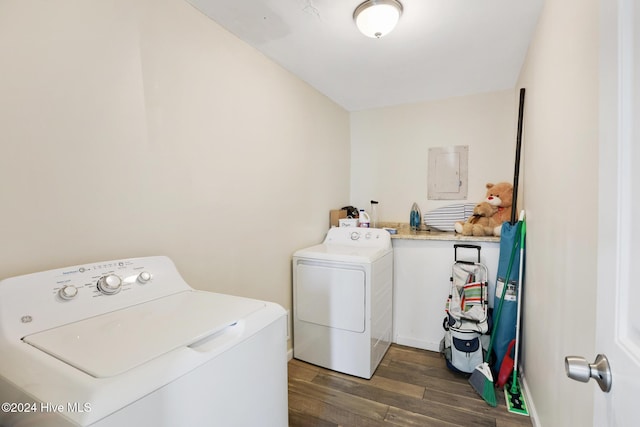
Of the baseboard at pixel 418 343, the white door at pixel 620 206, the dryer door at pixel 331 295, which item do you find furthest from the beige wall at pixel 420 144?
the white door at pixel 620 206

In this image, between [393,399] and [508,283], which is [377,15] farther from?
[393,399]

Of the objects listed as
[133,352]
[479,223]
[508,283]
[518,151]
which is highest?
[518,151]

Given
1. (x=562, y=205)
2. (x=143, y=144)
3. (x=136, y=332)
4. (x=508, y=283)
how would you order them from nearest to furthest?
(x=136, y=332) < (x=562, y=205) < (x=143, y=144) < (x=508, y=283)

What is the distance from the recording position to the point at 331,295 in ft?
7.09

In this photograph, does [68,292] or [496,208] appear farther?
[496,208]

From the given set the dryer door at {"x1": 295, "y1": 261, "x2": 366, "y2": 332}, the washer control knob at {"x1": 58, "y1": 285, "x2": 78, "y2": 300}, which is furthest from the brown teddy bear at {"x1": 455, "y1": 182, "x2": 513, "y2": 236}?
the washer control knob at {"x1": 58, "y1": 285, "x2": 78, "y2": 300}

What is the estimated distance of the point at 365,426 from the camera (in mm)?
1658

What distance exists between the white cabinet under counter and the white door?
1928mm

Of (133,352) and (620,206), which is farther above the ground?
(620,206)

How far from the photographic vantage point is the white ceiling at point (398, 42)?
5.19 feet

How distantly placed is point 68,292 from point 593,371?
1431 mm

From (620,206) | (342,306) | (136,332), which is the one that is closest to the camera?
(620,206)

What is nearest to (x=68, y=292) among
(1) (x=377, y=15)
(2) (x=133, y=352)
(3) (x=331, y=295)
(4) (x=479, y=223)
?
(2) (x=133, y=352)

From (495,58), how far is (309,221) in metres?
Result: 1.93
